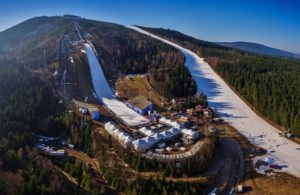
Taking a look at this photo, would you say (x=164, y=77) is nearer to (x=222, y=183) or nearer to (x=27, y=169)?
(x=222, y=183)

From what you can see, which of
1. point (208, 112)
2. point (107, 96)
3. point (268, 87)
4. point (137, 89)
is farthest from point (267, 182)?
point (137, 89)

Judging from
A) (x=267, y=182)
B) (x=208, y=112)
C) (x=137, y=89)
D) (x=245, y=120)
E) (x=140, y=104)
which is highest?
(x=137, y=89)

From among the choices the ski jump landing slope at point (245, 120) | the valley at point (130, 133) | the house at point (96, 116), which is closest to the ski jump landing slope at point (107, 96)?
the valley at point (130, 133)

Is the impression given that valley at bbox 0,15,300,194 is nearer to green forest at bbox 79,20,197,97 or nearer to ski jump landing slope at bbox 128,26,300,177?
ski jump landing slope at bbox 128,26,300,177

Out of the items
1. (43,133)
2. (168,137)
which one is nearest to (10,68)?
(43,133)

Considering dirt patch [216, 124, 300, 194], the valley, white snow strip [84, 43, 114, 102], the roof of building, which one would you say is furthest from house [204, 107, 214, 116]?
white snow strip [84, 43, 114, 102]

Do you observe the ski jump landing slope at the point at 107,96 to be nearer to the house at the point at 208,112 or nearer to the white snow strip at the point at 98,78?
the white snow strip at the point at 98,78

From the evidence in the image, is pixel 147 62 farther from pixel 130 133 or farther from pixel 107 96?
pixel 130 133
